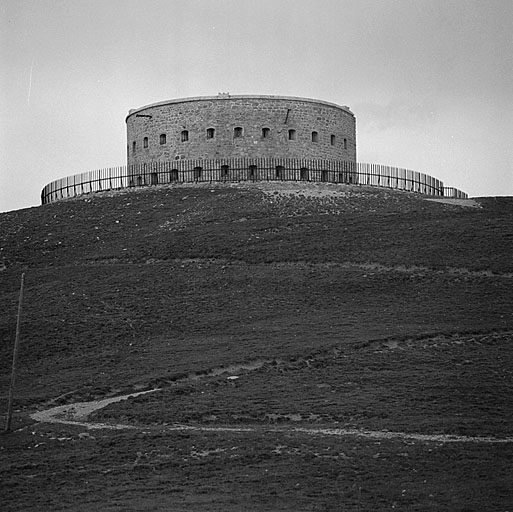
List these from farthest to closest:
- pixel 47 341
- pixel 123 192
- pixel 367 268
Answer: pixel 123 192
pixel 367 268
pixel 47 341

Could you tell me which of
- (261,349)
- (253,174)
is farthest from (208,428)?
(253,174)

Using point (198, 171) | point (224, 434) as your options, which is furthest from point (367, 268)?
point (198, 171)

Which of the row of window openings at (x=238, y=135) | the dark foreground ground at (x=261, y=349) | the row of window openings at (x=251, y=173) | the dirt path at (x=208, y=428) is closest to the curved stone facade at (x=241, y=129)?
the row of window openings at (x=238, y=135)

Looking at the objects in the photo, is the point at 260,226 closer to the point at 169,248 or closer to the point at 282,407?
the point at 169,248

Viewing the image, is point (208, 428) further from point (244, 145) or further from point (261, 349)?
point (244, 145)

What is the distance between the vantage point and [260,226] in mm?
59188

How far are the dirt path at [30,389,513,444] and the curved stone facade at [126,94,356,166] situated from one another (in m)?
41.3

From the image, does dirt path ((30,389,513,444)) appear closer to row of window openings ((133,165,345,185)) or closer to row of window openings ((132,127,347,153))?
row of window openings ((133,165,345,185))

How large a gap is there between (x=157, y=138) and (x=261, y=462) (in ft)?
173

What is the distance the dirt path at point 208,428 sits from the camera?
96.7 ft

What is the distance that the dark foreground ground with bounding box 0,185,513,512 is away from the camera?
2630 centimetres

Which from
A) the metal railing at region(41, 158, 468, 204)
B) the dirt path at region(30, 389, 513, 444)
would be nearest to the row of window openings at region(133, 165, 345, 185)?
the metal railing at region(41, 158, 468, 204)

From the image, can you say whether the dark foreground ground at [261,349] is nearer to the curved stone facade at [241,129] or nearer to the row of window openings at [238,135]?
the curved stone facade at [241,129]

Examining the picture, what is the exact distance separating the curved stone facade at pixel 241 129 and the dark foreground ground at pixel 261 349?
24.9ft
